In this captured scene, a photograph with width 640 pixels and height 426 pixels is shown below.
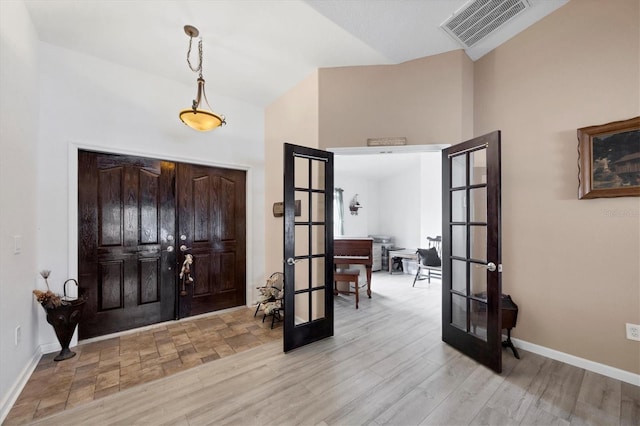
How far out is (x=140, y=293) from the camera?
3123mm

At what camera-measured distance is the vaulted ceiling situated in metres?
2.22

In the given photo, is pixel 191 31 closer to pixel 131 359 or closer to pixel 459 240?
pixel 131 359

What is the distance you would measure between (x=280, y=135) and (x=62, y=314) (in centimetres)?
304

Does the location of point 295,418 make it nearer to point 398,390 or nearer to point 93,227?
point 398,390

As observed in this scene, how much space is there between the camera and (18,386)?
2.00 m

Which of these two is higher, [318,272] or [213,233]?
[213,233]

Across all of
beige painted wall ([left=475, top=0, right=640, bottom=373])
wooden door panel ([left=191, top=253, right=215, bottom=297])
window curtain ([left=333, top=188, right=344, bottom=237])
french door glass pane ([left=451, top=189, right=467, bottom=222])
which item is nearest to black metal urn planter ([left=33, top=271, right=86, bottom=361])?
wooden door panel ([left=191, top=253, right=215, bottom=297])

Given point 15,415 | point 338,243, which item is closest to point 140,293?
point 15,415

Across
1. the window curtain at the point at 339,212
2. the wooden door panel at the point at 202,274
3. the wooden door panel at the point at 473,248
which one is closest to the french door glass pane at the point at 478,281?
the wooden door panel at the point at 473,248

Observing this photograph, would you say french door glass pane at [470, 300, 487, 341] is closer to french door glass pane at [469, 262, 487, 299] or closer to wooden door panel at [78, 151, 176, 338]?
french door glass pane at [469, 262, 487, 299]

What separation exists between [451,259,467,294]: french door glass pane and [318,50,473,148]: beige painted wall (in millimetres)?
1294

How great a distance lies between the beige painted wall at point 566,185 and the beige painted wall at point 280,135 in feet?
6.40

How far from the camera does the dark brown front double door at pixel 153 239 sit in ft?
9.39

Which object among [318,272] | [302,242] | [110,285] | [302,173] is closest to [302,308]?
[318,272]
